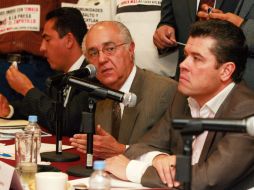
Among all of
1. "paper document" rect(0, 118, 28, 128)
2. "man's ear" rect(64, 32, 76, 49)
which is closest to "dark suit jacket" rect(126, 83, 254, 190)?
"paper document" rect(0, 118, 28, 128)

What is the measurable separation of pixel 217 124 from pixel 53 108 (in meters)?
1.96

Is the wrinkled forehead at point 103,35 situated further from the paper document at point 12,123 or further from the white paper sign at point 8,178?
the white paper sign at point 8,178

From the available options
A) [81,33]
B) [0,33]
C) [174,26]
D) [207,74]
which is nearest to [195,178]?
[207,74]

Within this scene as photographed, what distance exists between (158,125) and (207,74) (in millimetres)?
385

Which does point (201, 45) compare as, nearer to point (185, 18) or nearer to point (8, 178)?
point (185, 18)

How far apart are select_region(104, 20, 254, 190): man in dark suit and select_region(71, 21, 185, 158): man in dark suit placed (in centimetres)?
25

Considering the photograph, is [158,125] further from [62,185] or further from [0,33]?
[0,33]

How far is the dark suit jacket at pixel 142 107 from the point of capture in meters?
3.00

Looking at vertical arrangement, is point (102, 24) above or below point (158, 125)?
above

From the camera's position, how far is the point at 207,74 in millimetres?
2537

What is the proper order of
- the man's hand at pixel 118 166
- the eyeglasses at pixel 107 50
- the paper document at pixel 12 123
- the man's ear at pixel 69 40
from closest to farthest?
the man's hand at pixel 118 166 < the eyeglasses at pixel 107 50 < the paper document at pixel 12 123 < the man's ear at pixel 69 40

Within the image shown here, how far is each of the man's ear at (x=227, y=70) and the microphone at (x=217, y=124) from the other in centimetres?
97

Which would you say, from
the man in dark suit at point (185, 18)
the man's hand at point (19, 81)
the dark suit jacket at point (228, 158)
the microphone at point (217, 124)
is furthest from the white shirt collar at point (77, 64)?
the microphone at point (217, 124)

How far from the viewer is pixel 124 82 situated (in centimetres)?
318
